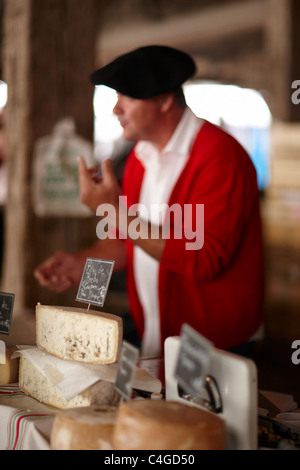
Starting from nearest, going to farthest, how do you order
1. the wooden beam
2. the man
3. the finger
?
the finger, the man, the wooden beam

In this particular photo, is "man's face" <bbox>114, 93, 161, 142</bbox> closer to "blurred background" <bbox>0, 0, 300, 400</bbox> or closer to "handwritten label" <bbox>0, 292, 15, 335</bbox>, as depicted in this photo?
"handwritten label" <bbox>0, 292, 15, 335</bbox>

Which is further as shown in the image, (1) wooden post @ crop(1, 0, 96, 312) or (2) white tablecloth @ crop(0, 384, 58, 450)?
(1) wooden post @ crop(1, 0, 96, 312)

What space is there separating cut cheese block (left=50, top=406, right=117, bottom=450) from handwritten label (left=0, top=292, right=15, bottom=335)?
39 centimetres

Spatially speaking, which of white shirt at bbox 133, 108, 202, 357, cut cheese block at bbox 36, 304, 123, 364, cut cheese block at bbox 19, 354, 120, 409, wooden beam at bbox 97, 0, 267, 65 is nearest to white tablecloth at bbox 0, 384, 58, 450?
cut cheese block at bbox 19, 354, 120, 409

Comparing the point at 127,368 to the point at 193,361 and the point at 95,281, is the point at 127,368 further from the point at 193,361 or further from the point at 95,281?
the point at 95,281

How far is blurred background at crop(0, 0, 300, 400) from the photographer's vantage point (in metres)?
3.16

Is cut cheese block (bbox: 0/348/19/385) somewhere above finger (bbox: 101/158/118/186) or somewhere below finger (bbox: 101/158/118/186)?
below

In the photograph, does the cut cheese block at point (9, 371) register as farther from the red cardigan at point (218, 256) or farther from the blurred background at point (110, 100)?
the blurred background at point (110, 100)

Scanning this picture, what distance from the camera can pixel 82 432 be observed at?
116 centimetres

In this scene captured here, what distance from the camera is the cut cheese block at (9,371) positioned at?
1646 mm

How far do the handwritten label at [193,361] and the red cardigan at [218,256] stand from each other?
0.81 metres

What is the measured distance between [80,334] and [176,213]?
87cm

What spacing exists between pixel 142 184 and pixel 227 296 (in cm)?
55
